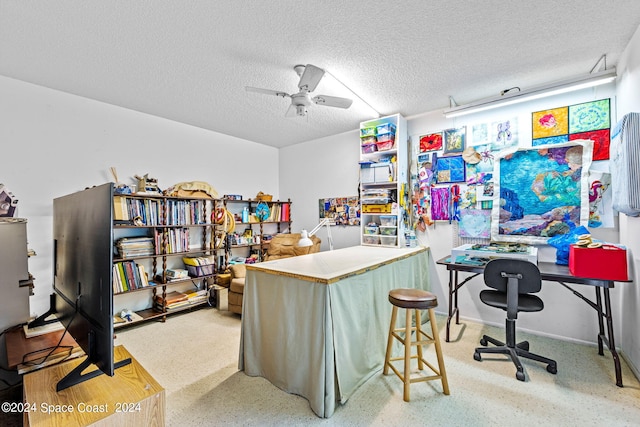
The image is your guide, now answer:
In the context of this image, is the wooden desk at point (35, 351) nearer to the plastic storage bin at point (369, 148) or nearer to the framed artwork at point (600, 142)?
the plastic storage bin at point (369, 148)

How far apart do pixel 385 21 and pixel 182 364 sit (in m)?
3.04

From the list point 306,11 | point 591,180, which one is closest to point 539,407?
point 591,180

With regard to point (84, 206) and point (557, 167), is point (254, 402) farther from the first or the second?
point (557, 167)

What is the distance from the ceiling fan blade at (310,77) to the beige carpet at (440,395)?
90.3 inches

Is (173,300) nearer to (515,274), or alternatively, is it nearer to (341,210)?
(341,210)

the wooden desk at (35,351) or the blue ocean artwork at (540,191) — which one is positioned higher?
the blue ocean artwork at (540,191)

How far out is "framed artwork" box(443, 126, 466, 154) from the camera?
3.22m

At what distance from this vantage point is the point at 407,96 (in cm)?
301

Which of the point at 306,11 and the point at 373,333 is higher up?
the point at 306,11

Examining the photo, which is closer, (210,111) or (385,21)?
(385,21)

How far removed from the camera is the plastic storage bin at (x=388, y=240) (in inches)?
134

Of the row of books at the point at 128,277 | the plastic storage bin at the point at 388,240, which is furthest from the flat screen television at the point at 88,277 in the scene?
the plastic storage bin at the point at 388,240

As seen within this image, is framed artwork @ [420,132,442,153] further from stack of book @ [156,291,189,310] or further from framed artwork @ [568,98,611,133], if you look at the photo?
stack of book @ [156,291,189,310]

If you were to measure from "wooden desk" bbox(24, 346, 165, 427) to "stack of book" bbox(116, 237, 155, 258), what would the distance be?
6.96ft
